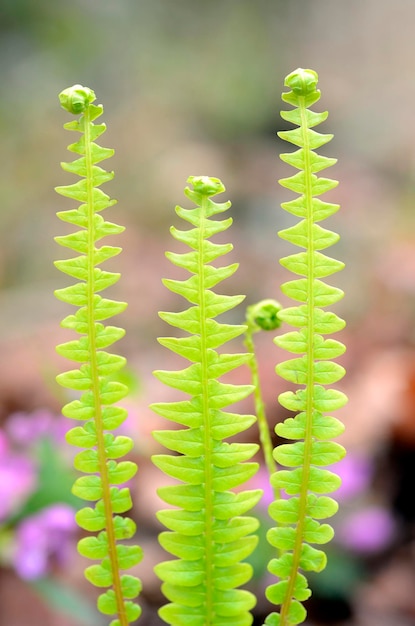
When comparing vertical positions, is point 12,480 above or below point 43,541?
above

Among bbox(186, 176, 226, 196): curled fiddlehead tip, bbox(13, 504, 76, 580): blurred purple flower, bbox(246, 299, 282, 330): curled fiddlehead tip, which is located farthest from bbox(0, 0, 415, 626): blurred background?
bbox(186, 176, 226, 196): curled fiddlehead tip

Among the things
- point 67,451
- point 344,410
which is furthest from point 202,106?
point 67,451

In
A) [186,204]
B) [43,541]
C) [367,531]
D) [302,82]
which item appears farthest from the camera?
[186,204]

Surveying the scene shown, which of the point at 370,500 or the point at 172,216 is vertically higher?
the point at 172,216

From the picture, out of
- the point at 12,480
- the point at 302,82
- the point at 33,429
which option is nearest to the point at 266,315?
the point at 302,82

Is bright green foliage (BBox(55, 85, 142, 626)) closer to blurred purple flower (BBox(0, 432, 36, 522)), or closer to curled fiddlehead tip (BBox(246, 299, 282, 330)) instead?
curled fiddlehead tip (BBox(246, 299, 282, 330))

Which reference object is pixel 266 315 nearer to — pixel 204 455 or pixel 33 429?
pixel 204 455

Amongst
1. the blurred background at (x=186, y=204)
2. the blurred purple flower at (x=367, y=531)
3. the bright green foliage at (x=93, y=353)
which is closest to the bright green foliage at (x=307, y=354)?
the bright green foliage at (x=93, y=353)

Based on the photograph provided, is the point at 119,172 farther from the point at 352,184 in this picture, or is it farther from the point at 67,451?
the point at 67,451
